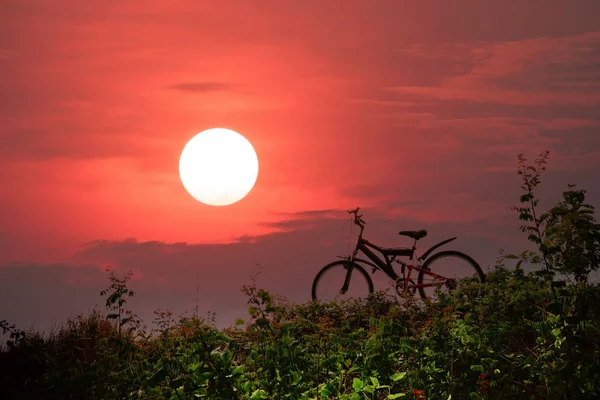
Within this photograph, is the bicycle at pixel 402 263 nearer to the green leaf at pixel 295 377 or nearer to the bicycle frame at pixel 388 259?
the bicycle frame at pixel 388 259

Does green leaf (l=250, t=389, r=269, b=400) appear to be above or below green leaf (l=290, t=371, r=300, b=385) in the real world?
below

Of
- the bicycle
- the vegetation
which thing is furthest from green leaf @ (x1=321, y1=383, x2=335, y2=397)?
the bicycle

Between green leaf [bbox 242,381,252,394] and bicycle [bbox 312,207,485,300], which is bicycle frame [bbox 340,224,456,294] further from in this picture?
green leaf [bbox 242,381,252,394]

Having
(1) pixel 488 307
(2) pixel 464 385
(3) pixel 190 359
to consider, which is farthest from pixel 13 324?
(1) pixel 488 307

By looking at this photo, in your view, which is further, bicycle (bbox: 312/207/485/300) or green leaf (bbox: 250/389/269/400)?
bicycle (bbox: 312/207/485/300)

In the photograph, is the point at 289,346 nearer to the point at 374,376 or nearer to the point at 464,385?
→ the point at 374,376

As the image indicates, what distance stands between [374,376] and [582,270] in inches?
76.8

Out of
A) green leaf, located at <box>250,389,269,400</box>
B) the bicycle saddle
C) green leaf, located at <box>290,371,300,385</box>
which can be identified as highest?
the bicycle saddle

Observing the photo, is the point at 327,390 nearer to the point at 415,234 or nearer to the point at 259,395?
the point at 259,395

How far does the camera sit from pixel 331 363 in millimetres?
5953

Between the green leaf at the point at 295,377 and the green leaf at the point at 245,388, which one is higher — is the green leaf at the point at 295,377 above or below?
above

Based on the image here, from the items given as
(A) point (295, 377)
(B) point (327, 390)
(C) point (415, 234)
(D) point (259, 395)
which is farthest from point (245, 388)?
(C) point (415, 234)

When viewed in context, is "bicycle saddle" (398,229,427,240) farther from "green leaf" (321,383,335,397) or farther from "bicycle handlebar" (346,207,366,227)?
"green leaf" (321,383,335,397)

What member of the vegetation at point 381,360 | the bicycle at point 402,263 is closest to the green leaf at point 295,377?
the vegetation at point 381,360
